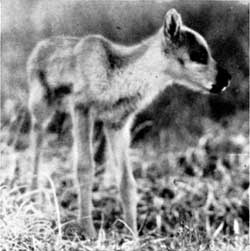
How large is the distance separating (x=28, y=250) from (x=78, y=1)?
2692 mm

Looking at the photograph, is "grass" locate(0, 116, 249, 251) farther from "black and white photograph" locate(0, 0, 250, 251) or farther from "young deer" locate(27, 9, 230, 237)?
"young deer" locate(27, 9, 230, 237)

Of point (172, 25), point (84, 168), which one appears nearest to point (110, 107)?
point (84, 168)

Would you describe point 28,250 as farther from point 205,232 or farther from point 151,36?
A: point 151,36

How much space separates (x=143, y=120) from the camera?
7.45m

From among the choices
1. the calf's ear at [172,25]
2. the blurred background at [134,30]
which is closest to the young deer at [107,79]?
the calf's ear at [172,25]

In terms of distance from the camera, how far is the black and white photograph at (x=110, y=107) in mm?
7230

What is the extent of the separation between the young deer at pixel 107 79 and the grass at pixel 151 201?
17cm

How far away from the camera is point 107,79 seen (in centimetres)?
725

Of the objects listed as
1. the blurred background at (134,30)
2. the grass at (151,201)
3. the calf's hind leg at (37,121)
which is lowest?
the grass at (151,201)

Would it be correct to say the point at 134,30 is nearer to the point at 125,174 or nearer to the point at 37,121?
the point at 37,121

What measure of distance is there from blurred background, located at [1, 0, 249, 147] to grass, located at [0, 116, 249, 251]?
1.13 feet

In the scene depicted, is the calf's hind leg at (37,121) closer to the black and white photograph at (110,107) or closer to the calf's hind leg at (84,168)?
the black and white photograph at (110,107)

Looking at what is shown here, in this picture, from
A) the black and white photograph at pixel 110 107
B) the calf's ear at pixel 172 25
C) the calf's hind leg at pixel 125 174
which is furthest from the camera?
the calf's hind leg at pixel 125 174

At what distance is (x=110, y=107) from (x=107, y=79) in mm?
301
